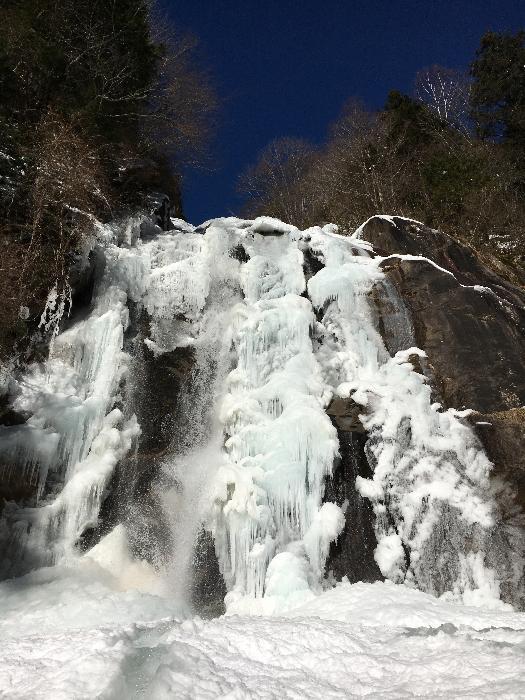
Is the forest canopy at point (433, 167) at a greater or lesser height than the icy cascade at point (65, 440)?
greater

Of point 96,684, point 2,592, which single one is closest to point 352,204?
point 2,592

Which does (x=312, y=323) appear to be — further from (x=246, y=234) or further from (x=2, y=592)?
(x=2, y=592)

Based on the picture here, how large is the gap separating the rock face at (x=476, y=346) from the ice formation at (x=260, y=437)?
29 cm

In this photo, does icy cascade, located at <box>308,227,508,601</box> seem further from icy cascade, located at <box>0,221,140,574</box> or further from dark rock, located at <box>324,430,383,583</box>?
icy cascade, located at <box>0,221,140,574</box>

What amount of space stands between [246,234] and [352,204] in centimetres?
839

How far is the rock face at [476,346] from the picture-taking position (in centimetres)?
646

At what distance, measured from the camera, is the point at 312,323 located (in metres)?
7.93

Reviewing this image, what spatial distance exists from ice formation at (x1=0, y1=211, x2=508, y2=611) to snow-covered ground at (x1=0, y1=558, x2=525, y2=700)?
210 cm

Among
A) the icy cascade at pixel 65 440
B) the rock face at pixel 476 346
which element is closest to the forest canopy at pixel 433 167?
the rock face at pixel 476 346

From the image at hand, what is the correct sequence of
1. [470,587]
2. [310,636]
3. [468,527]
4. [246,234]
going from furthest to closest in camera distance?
[246,234] < [468,527] < [470,587] < [310,636]

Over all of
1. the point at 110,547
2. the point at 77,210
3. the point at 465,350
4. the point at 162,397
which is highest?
the point at 77,210

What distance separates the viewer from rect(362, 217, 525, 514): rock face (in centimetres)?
646

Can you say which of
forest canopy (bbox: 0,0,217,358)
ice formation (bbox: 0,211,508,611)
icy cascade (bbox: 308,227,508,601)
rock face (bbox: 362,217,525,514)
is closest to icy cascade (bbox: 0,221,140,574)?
ice formation (bbox: 0,211,508,611)

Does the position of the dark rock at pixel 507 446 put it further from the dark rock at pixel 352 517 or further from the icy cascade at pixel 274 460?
the icy cascade at pixel 274 460
